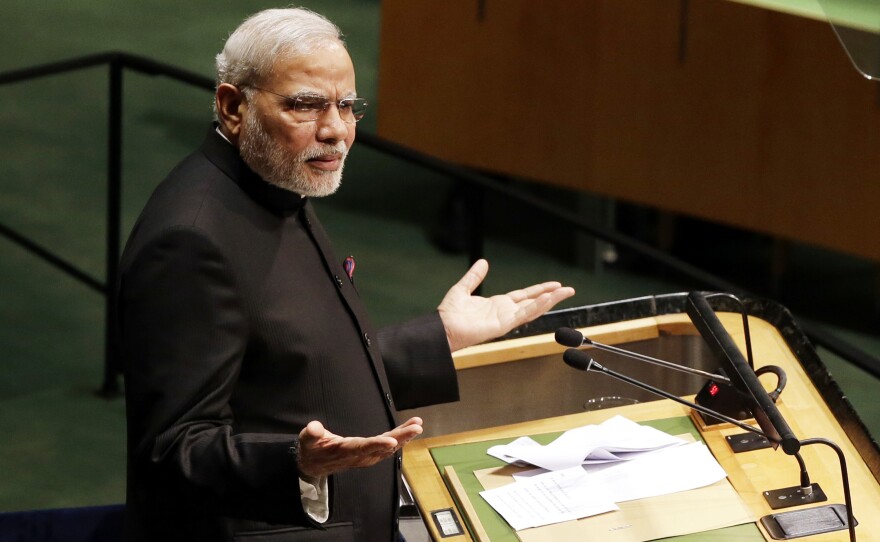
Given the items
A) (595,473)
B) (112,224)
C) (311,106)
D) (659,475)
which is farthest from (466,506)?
(112,224)

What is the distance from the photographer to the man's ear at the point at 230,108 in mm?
2285

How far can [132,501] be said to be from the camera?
7.56ft

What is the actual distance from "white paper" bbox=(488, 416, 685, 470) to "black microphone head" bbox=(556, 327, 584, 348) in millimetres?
197

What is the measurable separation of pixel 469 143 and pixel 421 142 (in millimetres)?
228

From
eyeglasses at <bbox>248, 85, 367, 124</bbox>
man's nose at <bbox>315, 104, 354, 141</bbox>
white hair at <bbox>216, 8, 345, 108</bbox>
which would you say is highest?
white hair at <bbox>216, 8, 345, 108</bbox>

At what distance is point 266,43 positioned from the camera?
2242 mm

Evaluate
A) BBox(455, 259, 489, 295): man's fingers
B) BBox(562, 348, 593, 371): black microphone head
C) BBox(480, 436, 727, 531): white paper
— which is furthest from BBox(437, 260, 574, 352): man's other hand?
BBox(480, 436, 727, 531): white paper

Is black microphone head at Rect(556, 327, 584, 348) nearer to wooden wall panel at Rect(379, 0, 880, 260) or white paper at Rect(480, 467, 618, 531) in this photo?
white paper at Rect(480, 467, 618, 531)

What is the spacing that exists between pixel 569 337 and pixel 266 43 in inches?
A: 30.8

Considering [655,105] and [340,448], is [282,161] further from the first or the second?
[655,105]

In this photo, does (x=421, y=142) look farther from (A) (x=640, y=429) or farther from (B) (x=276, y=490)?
(B) (x=276, y=490)

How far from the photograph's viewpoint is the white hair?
225 centimetres

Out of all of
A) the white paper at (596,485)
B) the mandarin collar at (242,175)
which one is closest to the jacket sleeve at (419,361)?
the white paper at (596,485)

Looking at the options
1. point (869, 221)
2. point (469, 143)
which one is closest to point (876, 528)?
point (869, 221)
